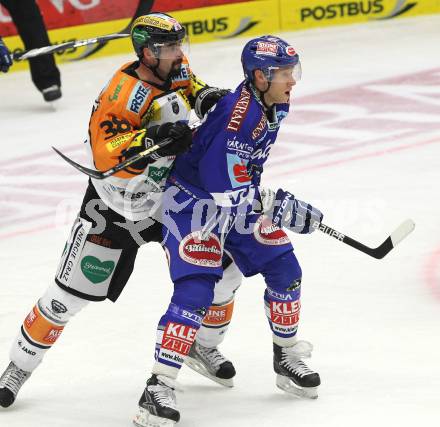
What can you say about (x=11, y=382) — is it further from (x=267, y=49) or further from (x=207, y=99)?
(x=267, y=49)

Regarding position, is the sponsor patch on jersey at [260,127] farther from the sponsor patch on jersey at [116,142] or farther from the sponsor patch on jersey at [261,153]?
the sponsor patch on jersey at [116,142]

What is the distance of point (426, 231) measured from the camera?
21.1ft

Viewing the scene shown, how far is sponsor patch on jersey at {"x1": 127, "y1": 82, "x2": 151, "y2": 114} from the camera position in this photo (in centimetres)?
430

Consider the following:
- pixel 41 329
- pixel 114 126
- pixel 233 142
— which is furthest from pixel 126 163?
pixel 41 329

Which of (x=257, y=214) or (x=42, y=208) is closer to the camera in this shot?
(x=257, y=214)

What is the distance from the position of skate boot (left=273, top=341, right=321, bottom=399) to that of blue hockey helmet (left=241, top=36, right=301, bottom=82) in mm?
1021

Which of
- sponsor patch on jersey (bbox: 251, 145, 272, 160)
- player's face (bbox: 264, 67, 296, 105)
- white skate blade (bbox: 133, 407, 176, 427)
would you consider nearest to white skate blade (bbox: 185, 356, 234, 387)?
white skate blade (bbox: 133, 407, 176, 427)

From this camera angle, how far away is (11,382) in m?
4.58

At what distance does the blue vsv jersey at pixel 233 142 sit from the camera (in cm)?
414

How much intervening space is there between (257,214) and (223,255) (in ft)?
0.82

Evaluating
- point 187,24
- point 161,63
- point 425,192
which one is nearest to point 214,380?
point 161,63

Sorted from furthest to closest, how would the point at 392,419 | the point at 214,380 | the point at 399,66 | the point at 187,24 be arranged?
the point at 187,24, the point at 399,66, the point at 214,380, the point at 392,419

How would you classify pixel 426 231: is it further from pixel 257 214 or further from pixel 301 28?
pixel 301 28

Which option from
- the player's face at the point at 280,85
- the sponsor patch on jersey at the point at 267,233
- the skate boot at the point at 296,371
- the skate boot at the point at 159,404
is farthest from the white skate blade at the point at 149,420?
the player's face at the point at 280,85
